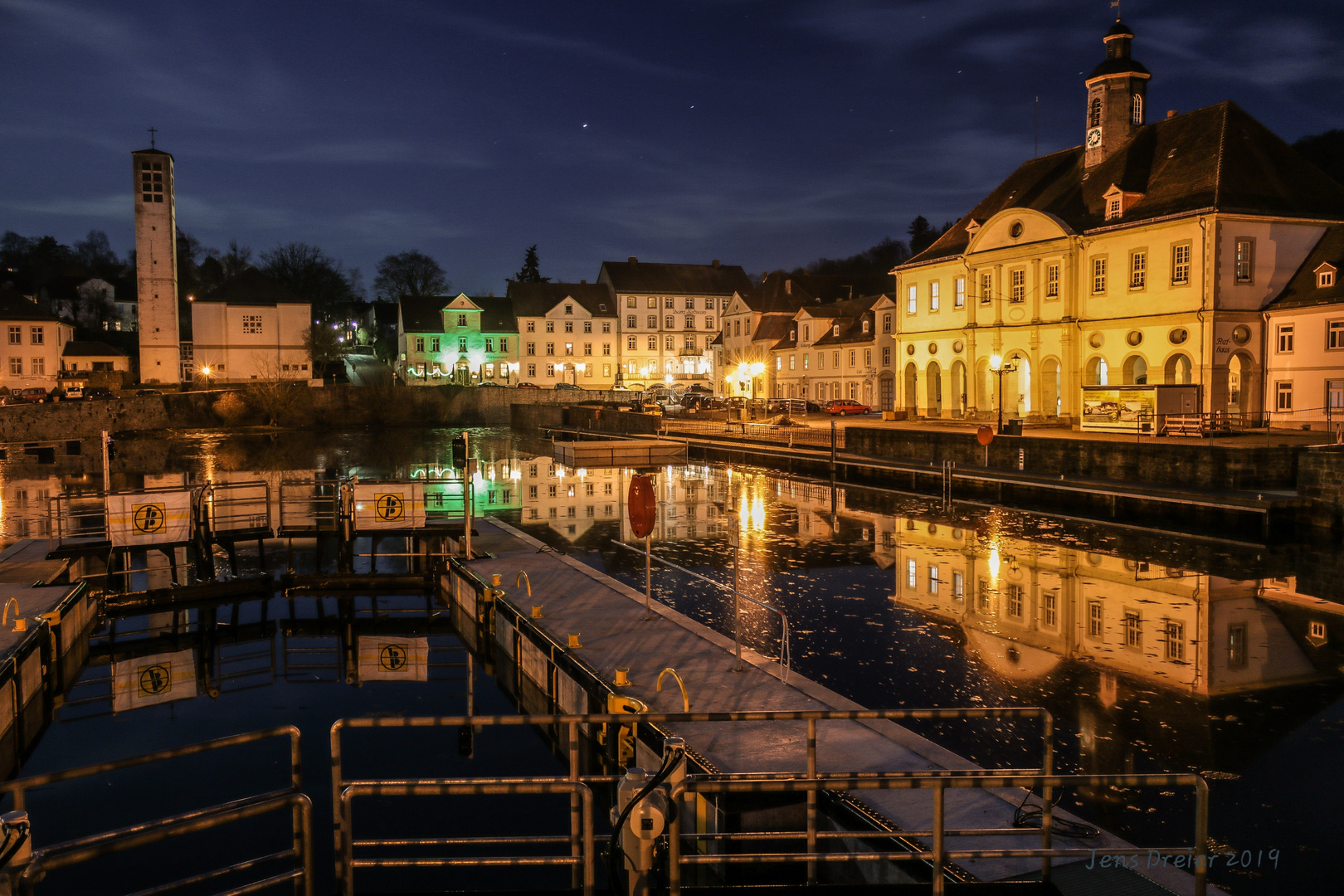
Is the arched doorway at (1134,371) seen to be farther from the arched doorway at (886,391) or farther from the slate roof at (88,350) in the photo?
the slate roof at (88,350)

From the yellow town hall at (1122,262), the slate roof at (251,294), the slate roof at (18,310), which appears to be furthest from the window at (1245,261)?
the slate roof at (18,310)

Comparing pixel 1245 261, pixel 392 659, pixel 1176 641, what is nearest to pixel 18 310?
pixel 392 659

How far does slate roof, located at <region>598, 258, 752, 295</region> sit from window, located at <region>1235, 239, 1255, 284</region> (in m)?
70.8

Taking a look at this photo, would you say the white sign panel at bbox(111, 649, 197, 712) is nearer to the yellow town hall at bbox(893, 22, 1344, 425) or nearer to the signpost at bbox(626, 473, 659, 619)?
the signpost at bbox(626, 473, 659, 619)

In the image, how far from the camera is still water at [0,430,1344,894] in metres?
9.59

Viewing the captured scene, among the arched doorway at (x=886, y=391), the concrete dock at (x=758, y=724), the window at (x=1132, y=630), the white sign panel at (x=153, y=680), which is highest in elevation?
the arched doorway at (x=886, y=391)

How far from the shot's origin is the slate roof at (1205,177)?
36.8m

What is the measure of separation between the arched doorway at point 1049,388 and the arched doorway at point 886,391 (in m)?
18.6

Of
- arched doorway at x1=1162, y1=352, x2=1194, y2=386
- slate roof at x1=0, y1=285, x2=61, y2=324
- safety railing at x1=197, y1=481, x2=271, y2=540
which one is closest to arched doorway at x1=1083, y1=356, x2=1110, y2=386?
arched doorway at x1=1162, y1=352, x2=1194, y2=386

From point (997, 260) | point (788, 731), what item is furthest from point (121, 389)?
point (788, 731)

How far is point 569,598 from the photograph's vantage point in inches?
606

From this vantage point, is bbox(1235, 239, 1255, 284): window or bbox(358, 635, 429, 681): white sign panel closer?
bbox(358, 635, 429, 681): white sign panel

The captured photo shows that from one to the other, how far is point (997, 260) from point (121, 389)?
69.3 metres

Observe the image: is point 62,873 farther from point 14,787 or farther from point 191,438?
point 191,438
